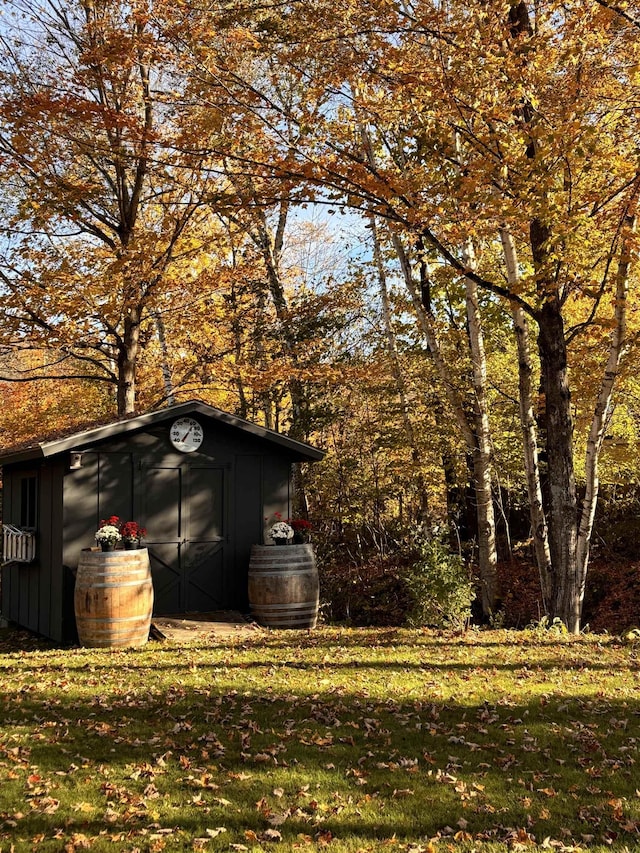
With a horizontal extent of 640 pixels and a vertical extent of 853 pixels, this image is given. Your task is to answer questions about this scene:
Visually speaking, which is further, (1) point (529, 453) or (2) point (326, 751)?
(1) point (529, 453)

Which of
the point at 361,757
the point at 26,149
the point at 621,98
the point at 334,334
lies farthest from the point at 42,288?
the point at 361,757

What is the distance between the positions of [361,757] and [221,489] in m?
6.60

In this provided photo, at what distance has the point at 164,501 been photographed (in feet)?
35.8

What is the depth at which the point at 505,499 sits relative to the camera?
18516mm

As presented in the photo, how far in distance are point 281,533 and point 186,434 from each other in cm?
194

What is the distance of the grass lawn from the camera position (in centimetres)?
402

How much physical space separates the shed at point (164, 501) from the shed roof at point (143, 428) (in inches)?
0.6

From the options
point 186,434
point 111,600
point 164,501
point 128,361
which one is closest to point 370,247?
point 128,361

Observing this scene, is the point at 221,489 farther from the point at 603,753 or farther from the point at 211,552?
the point at 603,753

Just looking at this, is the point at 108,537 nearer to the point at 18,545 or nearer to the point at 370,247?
the point at 18,545

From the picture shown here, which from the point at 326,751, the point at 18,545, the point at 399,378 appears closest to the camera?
the point at 326,751

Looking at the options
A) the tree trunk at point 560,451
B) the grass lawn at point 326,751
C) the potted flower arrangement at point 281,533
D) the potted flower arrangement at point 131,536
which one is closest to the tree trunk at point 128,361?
the potted flower arrangement at point 281,533

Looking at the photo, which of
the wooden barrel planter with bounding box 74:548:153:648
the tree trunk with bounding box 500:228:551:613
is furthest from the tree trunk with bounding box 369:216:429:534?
the wooden barrel planter with bounding box 74:548:153:648

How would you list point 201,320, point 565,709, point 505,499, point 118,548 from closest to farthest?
point 565,709
point 118,548
point 201,320
point 505,499
